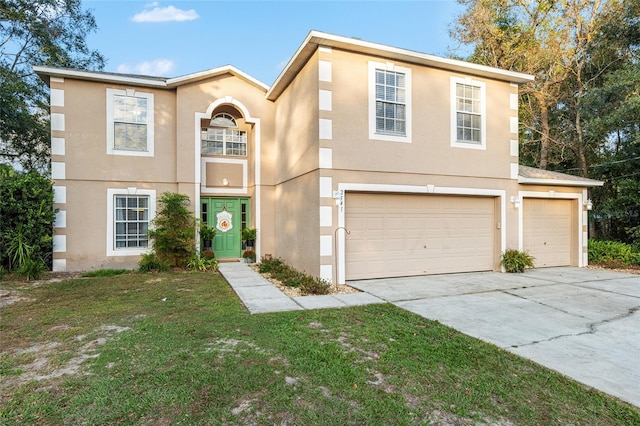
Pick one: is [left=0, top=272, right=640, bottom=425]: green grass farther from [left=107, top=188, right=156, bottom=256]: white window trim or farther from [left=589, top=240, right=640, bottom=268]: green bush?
[left=589, top=240, right=640, bottom=268]: green bush

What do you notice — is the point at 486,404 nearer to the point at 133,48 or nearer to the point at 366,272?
the point at 366,272

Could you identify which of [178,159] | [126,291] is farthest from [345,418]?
[178,159]

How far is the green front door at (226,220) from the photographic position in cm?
1114

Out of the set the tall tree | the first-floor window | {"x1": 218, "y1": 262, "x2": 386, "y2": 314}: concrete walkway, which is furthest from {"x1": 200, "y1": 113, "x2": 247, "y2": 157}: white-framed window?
the tall tree

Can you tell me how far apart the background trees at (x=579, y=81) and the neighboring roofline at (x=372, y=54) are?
5466 mm

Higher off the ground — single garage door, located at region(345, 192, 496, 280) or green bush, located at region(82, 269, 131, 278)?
single garage door, located at region(345, 192, 496, 280)

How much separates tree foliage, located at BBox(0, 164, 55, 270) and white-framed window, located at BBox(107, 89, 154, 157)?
2.02m

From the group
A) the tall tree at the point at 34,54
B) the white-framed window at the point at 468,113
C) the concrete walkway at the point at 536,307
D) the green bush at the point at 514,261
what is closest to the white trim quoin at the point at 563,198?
the green bush at the point at 514,261

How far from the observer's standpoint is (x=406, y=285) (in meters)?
7.69

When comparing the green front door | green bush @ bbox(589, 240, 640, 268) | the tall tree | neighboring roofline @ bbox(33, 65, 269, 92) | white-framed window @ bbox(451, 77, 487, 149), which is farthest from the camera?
the tall tree

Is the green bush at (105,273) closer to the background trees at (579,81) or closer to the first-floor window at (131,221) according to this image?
the first-floor window at (131,221)

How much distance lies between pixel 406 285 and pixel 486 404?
4.88 m

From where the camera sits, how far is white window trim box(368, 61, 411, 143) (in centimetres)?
820

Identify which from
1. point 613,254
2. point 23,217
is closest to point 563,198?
point 613,254
